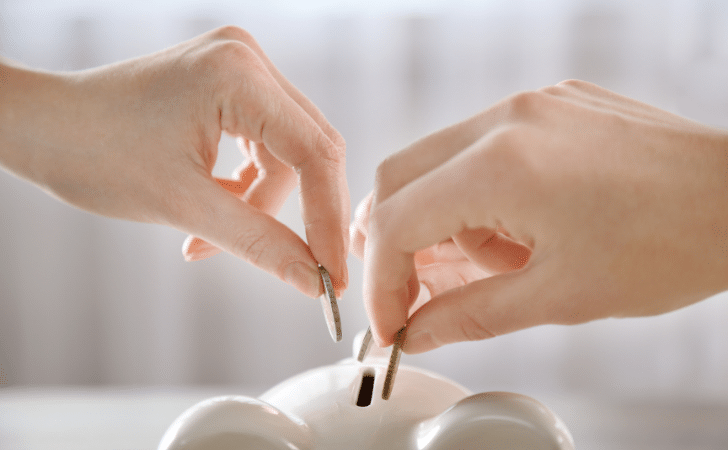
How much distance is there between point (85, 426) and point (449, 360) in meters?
1.09

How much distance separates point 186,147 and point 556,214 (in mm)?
407

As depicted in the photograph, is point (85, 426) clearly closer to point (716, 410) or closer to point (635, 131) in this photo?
point (635, 131)

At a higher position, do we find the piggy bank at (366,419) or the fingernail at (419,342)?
the fingernail at (419,342)

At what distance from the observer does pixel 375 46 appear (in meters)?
1.74

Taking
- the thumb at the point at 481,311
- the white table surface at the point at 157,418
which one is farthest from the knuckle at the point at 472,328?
the white table surface at the point at 157,418

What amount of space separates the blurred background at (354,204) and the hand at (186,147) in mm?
1056

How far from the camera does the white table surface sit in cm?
150

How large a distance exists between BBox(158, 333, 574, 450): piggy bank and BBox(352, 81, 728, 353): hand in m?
0.08

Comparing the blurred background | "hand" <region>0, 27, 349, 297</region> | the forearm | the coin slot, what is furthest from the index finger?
the blurred background

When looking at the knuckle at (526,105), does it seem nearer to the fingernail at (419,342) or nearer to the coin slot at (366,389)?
the fingernail at (419,342)

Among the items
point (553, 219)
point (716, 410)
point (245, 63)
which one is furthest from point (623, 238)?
point (716, 410)

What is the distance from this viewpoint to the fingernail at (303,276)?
633 millimetres

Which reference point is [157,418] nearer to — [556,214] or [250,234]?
[250,234]

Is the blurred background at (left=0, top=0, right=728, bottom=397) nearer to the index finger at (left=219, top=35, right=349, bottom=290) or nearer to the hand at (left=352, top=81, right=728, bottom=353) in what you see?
the index finger at (left=219, top=35, right=349, bottom=290)
